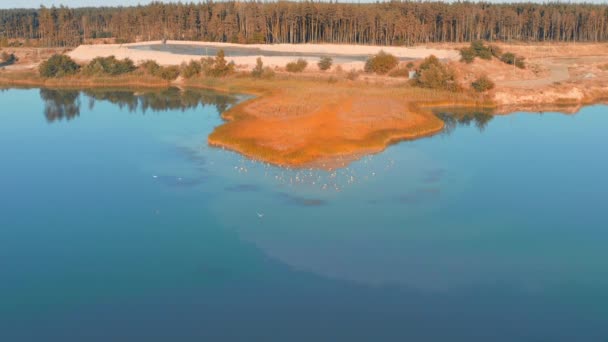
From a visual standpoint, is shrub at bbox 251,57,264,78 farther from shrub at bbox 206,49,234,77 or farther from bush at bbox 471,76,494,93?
bush at bbox 471,76,494,93

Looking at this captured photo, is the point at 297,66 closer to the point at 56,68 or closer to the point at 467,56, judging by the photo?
the point at 467,56

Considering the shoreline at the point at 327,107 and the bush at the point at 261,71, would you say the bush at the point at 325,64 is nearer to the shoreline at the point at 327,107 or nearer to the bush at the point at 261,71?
the shoreline at the point at 327,107

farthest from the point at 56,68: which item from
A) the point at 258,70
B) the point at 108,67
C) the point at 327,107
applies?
the point at 327,107

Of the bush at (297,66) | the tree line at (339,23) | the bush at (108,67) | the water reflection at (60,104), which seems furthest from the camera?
the tree line at (339,23)

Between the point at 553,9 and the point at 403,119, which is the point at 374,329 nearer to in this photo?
the point at 403,119

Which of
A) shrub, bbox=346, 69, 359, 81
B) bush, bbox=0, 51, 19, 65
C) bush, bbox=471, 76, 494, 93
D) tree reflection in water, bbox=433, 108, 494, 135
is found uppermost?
bush, bbox=0, 51, 19, 65

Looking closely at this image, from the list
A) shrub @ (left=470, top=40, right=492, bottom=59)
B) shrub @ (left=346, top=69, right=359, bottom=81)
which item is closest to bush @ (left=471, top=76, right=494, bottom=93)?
shrub @ (left=470, top=40, right=492, bottom=59)

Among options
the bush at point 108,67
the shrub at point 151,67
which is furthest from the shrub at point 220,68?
the bush at point 108,67
